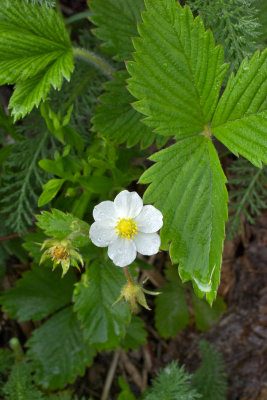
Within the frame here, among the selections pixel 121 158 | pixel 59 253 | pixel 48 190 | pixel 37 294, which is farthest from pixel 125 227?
pixel 37 294

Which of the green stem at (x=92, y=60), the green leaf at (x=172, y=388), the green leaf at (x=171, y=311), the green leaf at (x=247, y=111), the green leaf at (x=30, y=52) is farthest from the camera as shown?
the green leaf at (x=171, y=311)

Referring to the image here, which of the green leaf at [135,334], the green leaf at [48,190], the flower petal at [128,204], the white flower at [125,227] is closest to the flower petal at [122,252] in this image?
the white flower at [125,227]

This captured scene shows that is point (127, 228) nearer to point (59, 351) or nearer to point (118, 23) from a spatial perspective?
point (118, 23)

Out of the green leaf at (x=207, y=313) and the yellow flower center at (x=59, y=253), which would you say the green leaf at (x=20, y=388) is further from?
the green leaf at (x=207, y=313)

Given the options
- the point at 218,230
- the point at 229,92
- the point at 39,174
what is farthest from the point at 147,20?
the point at 39,174

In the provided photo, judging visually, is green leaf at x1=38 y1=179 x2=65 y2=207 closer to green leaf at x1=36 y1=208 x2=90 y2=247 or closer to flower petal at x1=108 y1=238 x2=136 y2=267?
green leaf at x1=36 y1=208 x2=90 y2=247

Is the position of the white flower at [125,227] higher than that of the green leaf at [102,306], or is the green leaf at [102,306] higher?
the white flower at [125,227]
